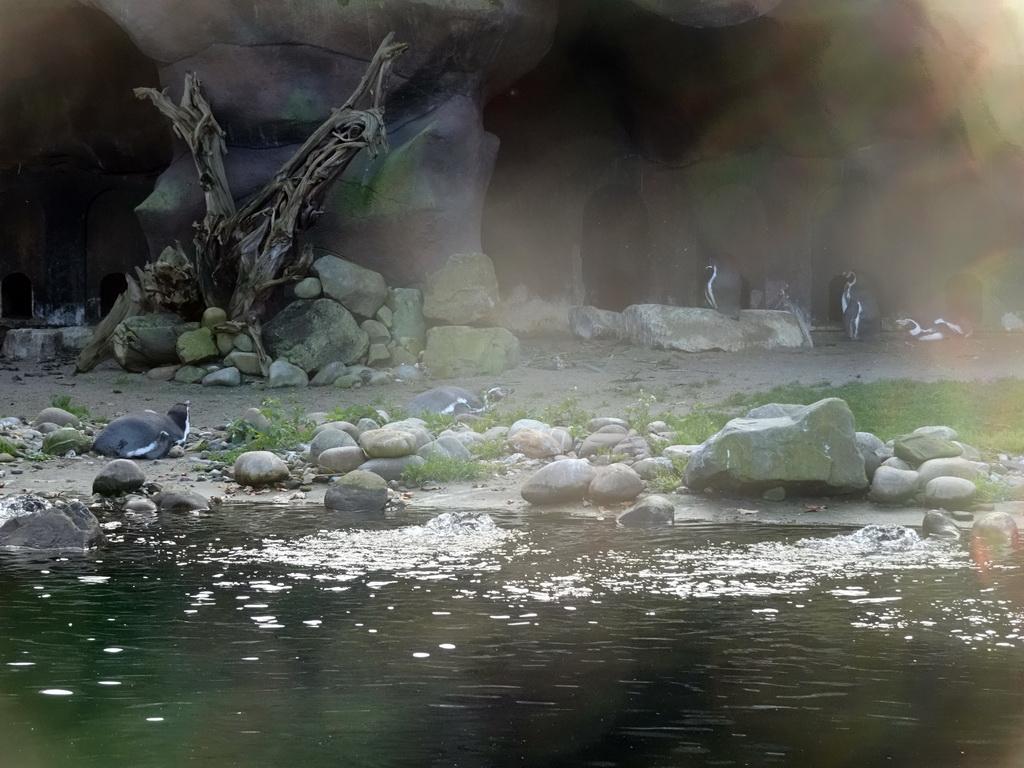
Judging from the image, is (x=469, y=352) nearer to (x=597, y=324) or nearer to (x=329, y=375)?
(x=329, y=375)

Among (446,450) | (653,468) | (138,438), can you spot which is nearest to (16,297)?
(138,438)

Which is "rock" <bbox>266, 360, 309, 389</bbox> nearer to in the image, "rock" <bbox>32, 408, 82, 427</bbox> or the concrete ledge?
"rock" <bbox>32, 408, 82, 427</bbox>

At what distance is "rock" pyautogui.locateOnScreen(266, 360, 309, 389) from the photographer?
14164 mm

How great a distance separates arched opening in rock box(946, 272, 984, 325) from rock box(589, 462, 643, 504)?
1295 cm

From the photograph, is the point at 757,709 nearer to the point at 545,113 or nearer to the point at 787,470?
the point at 787,470

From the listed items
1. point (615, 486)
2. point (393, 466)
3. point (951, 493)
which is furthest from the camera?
point (393, 466)

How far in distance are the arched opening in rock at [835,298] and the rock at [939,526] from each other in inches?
534

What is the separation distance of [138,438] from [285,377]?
14.3 feet

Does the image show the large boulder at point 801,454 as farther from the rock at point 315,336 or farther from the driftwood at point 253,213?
the driftwood at point 253,213

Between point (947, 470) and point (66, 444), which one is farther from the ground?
point (66, 444)

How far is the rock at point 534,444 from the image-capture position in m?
9.48

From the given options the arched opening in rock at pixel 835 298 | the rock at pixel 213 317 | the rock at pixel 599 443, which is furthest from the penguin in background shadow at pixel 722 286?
the rock at pixel 599 443

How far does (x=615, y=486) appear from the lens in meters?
7.93

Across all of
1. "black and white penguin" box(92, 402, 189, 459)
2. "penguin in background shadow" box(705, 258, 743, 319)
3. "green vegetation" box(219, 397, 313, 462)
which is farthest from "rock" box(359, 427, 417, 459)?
"penguin in background shadow" box(705, 258, 743, 319)
